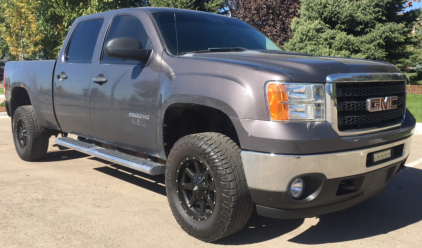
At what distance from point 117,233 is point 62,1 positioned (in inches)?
578

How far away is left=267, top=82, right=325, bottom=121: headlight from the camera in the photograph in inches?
114

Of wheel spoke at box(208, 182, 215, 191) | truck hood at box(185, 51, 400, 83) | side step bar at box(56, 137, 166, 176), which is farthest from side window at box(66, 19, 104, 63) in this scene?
wheel spoke at box(208, 182, 215, 191)

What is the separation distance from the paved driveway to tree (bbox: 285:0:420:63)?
40.8 ft

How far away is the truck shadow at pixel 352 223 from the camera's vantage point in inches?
139

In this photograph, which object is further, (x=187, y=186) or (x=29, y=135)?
(x=29, y=135)

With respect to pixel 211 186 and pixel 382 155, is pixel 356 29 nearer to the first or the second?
pixel 382 155

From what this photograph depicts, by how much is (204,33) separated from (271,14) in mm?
18049

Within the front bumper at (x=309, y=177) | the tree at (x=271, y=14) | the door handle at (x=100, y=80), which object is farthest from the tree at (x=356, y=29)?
the front bumper at (x=309, y=177)

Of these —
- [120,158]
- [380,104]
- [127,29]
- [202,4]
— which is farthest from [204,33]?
[202,4]

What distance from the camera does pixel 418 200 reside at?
14.9 feet

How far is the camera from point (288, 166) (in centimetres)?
288

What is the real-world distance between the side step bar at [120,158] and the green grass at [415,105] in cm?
962

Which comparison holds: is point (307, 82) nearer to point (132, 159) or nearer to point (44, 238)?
point (132, 159)

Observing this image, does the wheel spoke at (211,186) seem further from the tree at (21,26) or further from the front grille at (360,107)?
the tree at (21,26)
